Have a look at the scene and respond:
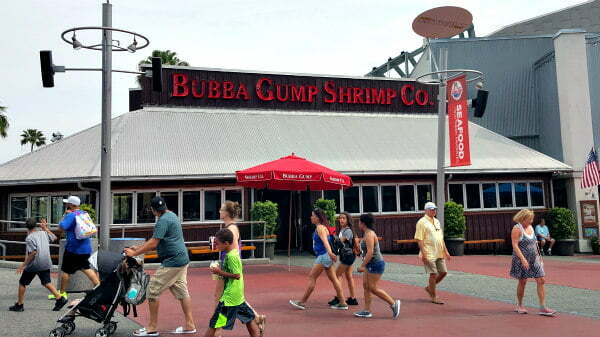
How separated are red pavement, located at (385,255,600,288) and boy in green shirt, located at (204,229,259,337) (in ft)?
29.2

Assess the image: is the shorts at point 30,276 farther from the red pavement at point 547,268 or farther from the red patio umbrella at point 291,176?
the red pavement at point 547,268

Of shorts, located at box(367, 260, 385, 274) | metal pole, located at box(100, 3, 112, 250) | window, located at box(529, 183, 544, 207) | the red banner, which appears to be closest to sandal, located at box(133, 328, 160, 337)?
shorts, located at box(367, 260, 385, 274)

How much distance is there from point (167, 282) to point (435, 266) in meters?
5.05

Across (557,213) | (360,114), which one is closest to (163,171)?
(360,114)

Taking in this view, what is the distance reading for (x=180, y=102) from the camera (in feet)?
68.4

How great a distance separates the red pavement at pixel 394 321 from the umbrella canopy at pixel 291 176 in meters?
3.02

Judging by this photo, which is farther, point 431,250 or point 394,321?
point 431,250

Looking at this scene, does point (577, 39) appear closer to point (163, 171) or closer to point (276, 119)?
point (276, 119)

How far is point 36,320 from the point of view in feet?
26.2

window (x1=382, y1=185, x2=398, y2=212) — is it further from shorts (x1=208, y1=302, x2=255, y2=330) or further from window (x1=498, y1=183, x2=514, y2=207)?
shorts (x1=208, y1=302, x2=255, y2=330)

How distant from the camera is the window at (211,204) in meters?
18.2

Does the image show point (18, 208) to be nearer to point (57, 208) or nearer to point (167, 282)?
point (57, 208)

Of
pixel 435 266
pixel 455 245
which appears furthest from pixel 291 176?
pixel 455 245

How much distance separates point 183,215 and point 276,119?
5.77m
